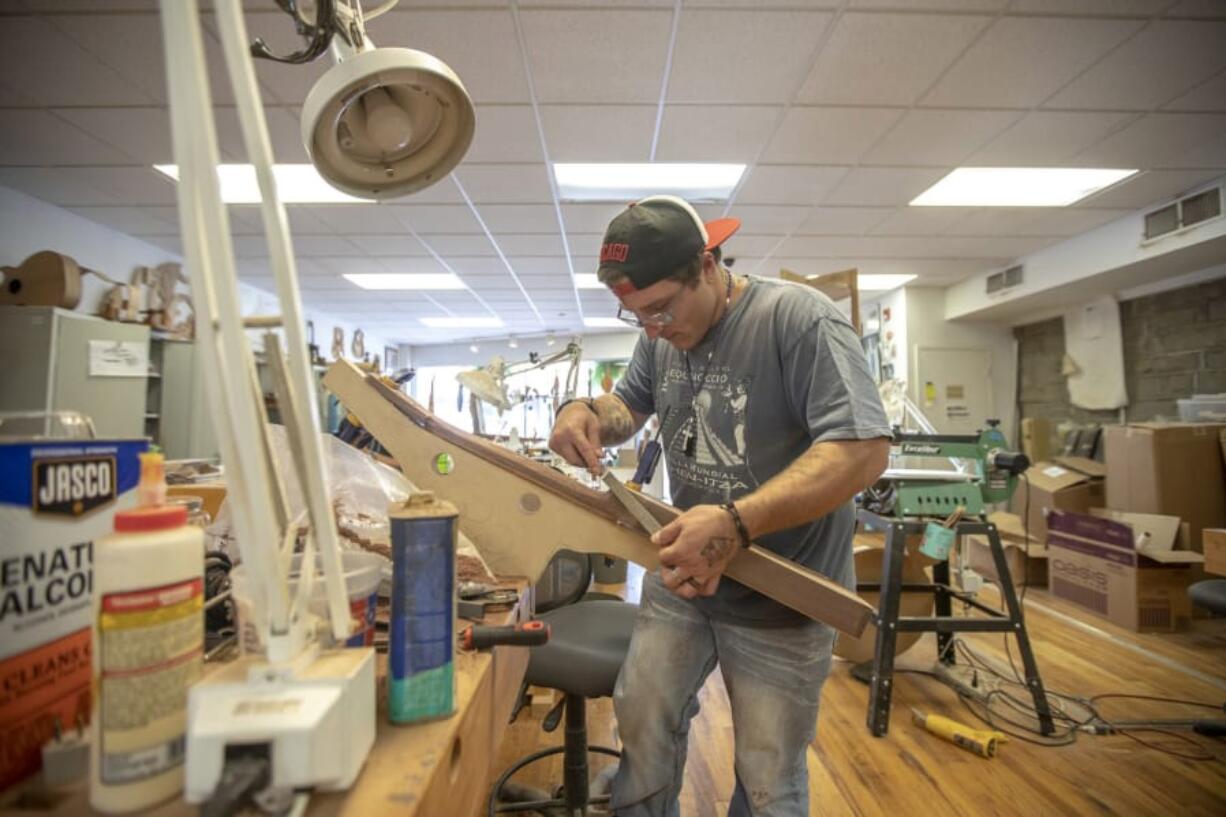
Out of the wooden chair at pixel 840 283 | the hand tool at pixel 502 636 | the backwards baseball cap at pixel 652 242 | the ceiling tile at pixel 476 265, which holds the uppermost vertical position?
the ceiling tile at pixel 476 265

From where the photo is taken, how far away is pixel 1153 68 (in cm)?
237

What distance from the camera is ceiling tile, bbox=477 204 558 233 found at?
390 cm

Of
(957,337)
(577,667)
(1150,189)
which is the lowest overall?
(577,667)

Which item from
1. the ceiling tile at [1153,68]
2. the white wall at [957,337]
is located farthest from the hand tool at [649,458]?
the white wall at [957,337]

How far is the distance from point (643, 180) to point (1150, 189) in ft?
10.4

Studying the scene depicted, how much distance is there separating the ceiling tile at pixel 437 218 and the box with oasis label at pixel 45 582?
3.67 meters

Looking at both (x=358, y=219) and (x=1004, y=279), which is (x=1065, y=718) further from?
(x=358, y=219)

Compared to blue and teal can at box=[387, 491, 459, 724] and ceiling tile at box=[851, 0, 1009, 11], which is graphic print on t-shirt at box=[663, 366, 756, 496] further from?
ceiling tile at box=[851, 0, 1009, 11]

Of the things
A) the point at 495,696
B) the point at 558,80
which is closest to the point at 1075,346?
the point at 558,80

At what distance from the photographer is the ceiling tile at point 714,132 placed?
270 centimetres

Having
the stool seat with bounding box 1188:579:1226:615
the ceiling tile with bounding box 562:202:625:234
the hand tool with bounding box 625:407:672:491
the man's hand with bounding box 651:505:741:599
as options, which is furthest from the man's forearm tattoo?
the ceiling tile with bounding box 562:202:625:234

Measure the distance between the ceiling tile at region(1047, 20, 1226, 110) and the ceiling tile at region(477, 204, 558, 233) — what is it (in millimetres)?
2869

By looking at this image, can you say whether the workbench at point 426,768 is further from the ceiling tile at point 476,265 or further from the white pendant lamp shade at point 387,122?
the ceiling tile at point 476,265

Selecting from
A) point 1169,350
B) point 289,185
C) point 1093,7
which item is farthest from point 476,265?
point 1169,350
